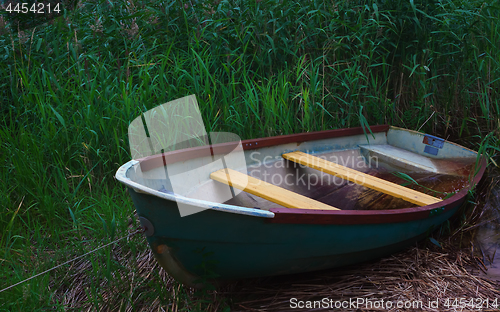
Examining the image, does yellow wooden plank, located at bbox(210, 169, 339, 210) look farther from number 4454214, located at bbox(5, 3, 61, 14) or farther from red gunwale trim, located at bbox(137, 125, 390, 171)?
number 4454214, located at bbox(5, 3, 61, 14)

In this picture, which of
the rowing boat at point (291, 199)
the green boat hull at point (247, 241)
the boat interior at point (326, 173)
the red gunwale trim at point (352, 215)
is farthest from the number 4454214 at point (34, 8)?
the red gunwale trim at point (352, 215)

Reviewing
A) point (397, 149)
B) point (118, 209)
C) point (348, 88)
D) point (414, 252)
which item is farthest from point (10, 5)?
point (414, 252)

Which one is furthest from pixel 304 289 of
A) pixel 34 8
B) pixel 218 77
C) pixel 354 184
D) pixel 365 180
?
pixel 34 8

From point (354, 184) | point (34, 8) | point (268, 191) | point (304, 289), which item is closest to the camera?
point (304, 289)

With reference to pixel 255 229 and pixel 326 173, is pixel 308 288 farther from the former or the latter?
pixel 326 173

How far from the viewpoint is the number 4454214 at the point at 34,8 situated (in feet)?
13.1

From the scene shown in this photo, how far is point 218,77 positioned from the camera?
347cm

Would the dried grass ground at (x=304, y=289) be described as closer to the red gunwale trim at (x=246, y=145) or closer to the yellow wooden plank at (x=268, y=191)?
the yellow wooden plank at (x=268, y=191)

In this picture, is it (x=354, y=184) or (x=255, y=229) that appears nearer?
(x=255, y=229)

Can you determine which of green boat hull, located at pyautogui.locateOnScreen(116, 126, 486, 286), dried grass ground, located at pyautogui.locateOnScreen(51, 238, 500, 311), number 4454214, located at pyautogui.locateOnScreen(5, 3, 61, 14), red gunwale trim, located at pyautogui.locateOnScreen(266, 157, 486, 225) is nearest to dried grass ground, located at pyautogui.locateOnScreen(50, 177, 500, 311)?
dried grass ground, located at pyautogui.locateOnScreen(51, 238, 500, 311)

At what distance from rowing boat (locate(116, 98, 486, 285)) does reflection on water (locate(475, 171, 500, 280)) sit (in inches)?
8.5

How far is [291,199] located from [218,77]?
1.72m

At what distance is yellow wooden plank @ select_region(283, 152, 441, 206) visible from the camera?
2.36m

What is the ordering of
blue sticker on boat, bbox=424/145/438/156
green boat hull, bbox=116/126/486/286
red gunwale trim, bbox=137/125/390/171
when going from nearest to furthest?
1. green boat hull, bbox=116/126/486/286
2. red gunwale trim, bbox=137/125/390/171
3. blue sticker on boat, bbox=424/145/438/156
